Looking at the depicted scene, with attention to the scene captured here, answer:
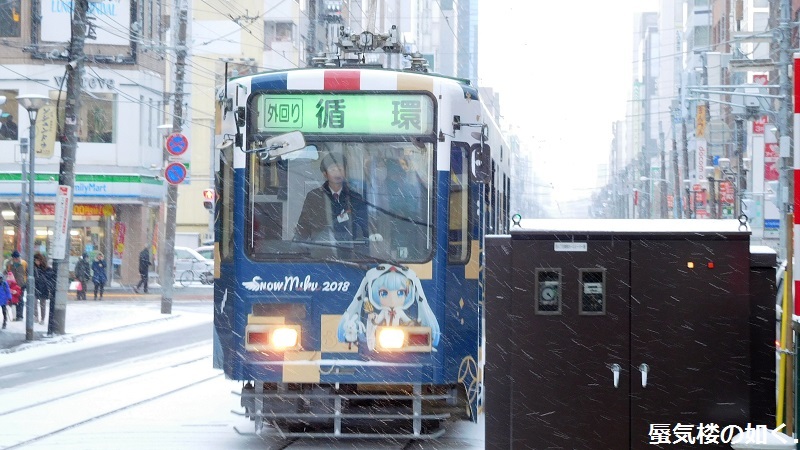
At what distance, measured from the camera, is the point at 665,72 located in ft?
490

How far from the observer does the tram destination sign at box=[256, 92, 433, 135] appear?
10.6 m

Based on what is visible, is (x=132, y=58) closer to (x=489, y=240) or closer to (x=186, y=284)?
(x=186, y=284)

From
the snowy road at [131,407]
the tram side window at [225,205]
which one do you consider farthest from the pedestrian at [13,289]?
the tram side window at [225,205]

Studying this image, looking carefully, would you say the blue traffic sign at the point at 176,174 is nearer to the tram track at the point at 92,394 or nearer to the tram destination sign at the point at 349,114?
the tram track at the point at 92,394

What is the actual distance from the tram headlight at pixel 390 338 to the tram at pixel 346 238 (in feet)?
0.04

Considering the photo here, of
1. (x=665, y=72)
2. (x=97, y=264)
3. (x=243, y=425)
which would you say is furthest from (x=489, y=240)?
(x=665, y=72)

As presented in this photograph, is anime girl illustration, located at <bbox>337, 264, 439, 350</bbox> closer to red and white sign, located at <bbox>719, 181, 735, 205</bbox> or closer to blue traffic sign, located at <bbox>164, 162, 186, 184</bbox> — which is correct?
blue traffic sign, located at <bbox>164, 162, 186, 184</bbox>

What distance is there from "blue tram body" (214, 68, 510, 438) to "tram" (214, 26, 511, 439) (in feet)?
0.04

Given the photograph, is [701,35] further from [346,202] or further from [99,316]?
[346,202]

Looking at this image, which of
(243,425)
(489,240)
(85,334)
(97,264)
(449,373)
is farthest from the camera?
(97,264)

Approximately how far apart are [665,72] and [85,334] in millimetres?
129219

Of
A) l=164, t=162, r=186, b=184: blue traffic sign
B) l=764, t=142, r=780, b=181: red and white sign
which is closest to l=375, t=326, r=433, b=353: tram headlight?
l=164, t=162, r=186, b=184: blue traffic sign

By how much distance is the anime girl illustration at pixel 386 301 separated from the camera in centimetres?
1046

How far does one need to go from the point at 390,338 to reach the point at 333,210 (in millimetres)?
1145
